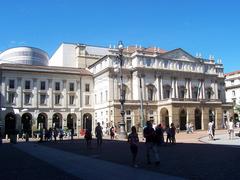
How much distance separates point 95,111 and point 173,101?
57.3 ft

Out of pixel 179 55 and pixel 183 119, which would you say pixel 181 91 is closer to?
pixel 179 55

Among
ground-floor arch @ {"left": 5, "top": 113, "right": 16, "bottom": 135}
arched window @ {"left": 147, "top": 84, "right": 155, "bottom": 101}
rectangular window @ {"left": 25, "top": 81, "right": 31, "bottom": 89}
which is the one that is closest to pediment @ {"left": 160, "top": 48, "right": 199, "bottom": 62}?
arched window @ {"left": 147, "top": 84, "right": 155, "bottom": 101}

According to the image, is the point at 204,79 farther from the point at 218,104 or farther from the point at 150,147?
the point at 150,147

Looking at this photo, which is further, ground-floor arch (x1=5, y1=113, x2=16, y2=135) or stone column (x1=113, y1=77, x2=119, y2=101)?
stone column (x1=113, y1=77, x2=119, y2=101)

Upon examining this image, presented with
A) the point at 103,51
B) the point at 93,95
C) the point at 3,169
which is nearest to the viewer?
the point at 3,169

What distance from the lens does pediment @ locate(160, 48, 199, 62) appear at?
63.2 m

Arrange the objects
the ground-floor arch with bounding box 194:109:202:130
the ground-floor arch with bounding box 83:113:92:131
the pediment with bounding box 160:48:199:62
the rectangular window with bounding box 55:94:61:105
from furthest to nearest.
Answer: the pediment with bounding box 160:48:199:62
the ground-floor arch with bounding box 83:113:92:131
the rectangular window with bounding box 55:94:61:105
the ground-floor arch with bounding box 194:109:202:130

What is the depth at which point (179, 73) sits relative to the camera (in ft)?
209

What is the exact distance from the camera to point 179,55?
213ft

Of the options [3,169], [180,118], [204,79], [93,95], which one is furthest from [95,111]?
[3,169]

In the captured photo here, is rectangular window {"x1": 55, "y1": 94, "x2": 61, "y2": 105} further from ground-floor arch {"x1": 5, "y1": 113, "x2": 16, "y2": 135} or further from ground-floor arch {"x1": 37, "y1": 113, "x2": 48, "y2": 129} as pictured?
ground-floor arch {"x1": 5, "y1": 113, "x2": 16, "y2": 135}

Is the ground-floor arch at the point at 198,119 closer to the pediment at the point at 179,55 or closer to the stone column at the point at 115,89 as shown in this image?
the pediment at the point at 179,55

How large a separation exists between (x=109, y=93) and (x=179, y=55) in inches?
782

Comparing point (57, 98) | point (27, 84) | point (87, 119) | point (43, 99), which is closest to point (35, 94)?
point (43, 99)
